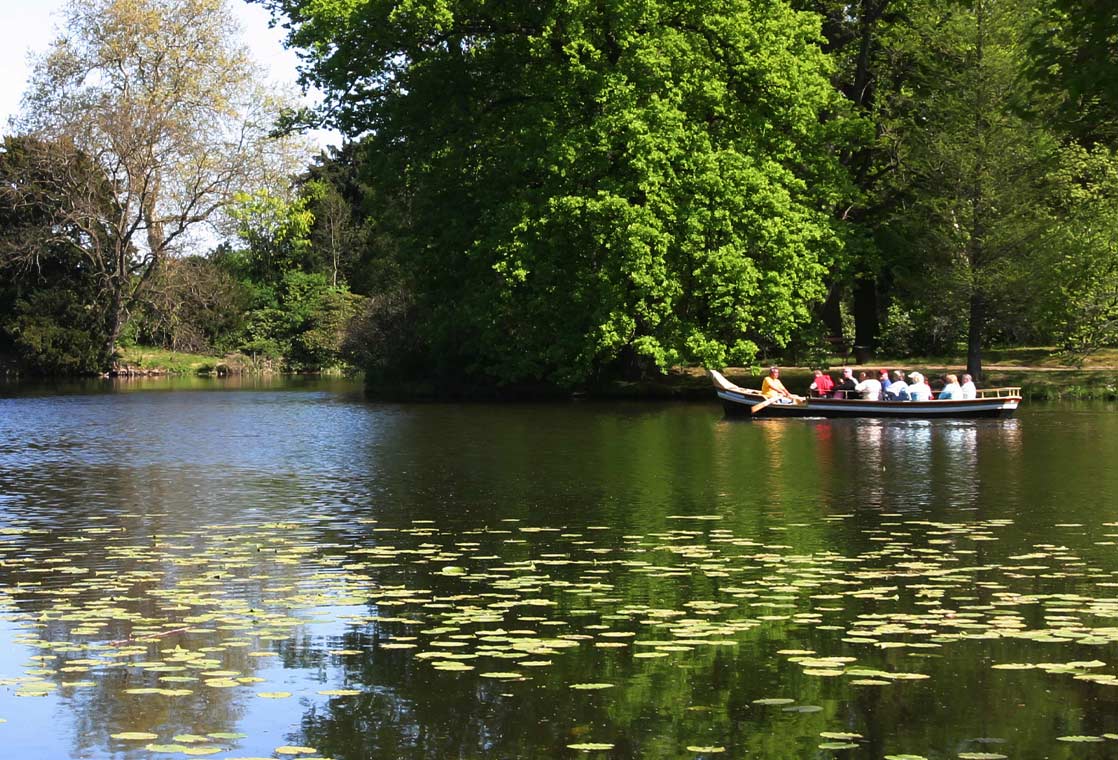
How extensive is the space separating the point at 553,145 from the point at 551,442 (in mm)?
14773

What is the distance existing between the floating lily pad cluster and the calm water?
40 mm

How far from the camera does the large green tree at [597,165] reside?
42375 millimetres

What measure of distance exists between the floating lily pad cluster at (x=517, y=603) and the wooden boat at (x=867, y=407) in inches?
795

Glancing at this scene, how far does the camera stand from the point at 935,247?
157 ft

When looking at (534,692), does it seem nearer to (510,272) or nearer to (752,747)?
(752,747)

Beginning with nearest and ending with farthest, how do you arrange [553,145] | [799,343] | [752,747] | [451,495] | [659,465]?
[752,747], [451,495], [659,465], [553,145], [799,343]

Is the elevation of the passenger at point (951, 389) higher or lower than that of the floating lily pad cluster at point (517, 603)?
higher

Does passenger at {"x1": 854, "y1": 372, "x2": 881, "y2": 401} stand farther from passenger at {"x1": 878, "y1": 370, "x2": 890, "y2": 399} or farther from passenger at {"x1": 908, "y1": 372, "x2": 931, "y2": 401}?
passenger at {"x1": 908, "y1": 372, "x2": 931, "y2": 401}

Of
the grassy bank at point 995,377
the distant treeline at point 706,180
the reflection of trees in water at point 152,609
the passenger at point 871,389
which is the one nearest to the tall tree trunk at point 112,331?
the distant treeline at point 706,180

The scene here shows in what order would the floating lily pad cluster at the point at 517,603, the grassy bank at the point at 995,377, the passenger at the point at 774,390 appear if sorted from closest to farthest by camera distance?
1. the floating lily pad cluster at the point at 517,603
2. the passenger at the point at 774,390
3. the grassy bank at the point at 995,377

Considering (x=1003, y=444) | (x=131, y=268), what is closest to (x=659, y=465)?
(x=1003, y=444)

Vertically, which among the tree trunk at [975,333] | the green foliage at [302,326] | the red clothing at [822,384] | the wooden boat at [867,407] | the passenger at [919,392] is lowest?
the wooden boat at [867,407]

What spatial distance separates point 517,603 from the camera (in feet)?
37.9

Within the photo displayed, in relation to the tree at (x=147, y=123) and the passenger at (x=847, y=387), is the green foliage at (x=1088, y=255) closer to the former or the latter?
the passenger at (x=847, y=387)
